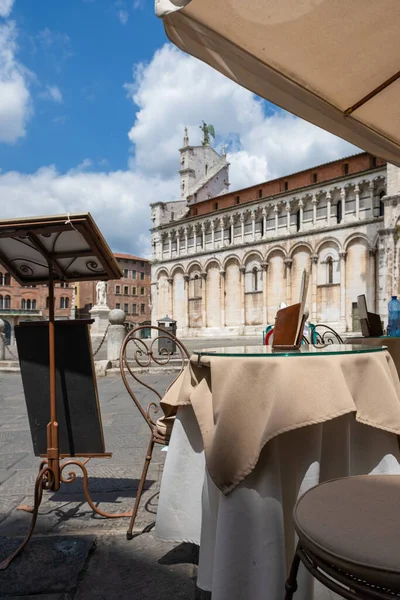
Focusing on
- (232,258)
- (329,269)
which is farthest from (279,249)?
(232,258)

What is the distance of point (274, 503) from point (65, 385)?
1.42m

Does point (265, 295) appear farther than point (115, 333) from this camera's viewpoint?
Yes

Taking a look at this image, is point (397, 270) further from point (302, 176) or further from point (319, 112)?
point (319, 112)

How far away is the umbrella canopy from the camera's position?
199 centimetres

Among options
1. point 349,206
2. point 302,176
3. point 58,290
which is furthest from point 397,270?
point 58,290

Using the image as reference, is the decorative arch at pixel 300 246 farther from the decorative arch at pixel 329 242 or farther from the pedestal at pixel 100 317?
the pedestal at pixel 100 317

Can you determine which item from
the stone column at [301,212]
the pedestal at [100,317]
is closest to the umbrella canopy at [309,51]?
the pedestal at [100,317]

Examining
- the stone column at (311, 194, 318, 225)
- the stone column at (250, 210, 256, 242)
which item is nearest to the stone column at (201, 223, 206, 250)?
the stone column at (250, 210, 256, 242)

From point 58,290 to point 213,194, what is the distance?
92.9 ft

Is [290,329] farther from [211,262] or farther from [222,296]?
[211,262]

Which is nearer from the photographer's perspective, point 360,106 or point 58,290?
point 360,106

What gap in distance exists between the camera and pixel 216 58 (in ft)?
6.97
